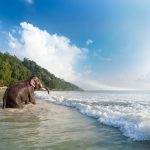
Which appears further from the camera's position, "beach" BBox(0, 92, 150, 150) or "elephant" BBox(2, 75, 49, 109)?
"elephant" BBox(2, 75, 49, 109)

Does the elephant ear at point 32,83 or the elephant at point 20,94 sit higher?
the elephant ear at point 32,83

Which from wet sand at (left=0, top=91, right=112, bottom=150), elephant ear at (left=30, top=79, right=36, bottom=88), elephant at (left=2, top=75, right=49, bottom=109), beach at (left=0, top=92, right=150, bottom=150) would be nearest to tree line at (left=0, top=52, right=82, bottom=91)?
elephant ear at (left=30, top=79, right=36, bottom=88)

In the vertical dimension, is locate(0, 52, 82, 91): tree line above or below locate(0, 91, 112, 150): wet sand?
above

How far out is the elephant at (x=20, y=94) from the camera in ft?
47.6

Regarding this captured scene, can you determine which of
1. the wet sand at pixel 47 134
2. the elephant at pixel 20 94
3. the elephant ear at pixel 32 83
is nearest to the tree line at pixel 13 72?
the elephant ear at pixel 32 83

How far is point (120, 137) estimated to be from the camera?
764 cm

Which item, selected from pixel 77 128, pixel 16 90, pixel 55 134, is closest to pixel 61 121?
pixel 77 128

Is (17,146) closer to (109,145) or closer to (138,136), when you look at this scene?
(109,145)

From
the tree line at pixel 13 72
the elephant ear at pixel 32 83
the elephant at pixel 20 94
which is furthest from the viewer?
the tree line at pixel 13 72

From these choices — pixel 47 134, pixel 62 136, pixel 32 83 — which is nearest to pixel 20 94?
pixel 32 83

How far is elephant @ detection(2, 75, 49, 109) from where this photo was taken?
572 inches

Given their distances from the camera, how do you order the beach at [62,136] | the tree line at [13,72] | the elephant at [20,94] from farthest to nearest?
1. the tree line at [13,72]
2. the elephant at [20,94]
3. the beach at [62,136]

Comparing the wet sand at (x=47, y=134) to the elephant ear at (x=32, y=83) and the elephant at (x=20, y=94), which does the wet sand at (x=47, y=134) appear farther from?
the elephant ear at (x=32, y=83)

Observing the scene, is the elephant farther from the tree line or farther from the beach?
the tree line
